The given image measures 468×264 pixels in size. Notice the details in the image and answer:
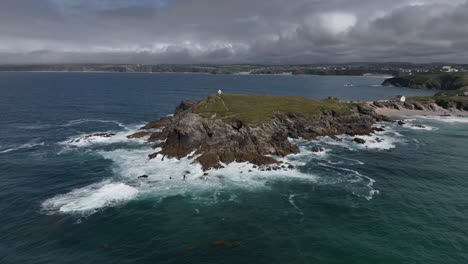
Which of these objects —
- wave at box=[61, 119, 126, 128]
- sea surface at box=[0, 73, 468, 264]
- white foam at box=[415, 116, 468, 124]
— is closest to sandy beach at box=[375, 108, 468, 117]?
white foam at box=[415, 116, 468, 124]

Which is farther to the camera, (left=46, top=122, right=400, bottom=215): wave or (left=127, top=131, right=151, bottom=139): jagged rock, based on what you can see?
(left=127, top=131, right=151, bottom=139): jagged rock

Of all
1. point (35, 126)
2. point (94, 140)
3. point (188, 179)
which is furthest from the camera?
point (35, 126)

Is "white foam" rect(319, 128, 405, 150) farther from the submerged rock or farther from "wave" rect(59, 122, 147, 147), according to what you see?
"wave" rect(59, 122, 147, 147)

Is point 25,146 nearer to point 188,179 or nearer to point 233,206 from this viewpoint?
point 188,179

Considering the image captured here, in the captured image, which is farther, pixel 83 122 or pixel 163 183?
pixel 83 122

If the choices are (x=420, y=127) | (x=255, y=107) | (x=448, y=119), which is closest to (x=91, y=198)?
(x=255, y=107)

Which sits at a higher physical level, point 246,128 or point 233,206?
point 246,128
